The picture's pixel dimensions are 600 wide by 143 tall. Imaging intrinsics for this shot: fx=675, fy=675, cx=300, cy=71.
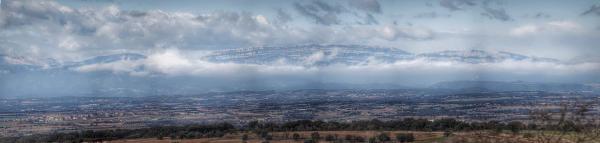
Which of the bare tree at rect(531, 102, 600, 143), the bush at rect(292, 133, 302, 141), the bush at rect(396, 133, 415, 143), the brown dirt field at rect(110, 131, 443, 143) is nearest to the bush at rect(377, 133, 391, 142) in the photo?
the bush at rect(396, 133, 415, 143)

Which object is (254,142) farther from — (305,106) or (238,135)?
(305,106)

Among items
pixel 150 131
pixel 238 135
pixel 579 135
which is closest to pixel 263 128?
pixel 238 135

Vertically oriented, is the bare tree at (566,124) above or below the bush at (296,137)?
above

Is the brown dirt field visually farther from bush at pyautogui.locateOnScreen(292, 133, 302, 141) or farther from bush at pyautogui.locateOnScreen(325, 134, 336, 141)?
bush at pyautogui.locateOnScreen(325, 134, 336, 141)

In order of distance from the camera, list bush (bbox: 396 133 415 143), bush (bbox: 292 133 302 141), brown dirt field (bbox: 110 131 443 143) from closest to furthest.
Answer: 1. bush (bbox: 396 133 415 143)
2. brown dirt field (bbox: 110 131 443 143)
3. bush (bbox: 292 133 302 141)

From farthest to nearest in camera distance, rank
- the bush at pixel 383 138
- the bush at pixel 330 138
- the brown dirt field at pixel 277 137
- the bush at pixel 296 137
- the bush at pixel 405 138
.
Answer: the bush at pixel 296 137 < the bush at pixel 330 138 < the brown dirt field at pixel 277 137 < the bush at pixel 383 138 < the bush at pixel 405 138

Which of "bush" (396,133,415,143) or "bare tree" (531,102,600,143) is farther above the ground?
"bare tree" (531,102,600,143)

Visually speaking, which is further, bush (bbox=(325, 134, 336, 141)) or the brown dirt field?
bush (bbox=(325, 134, 336, 141))

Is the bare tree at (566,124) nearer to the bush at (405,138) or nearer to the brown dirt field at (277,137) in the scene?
the bush at (405,138)

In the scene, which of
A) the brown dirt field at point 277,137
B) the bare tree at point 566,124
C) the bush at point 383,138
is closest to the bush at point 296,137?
the brown dirt field at point 277,137

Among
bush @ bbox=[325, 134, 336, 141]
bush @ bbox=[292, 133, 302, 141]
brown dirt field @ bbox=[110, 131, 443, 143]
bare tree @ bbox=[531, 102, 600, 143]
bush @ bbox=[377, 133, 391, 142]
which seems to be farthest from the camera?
bush @ bbox=[292, 133, 302, 141]

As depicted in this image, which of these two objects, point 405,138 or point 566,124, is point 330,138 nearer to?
point 405,138
